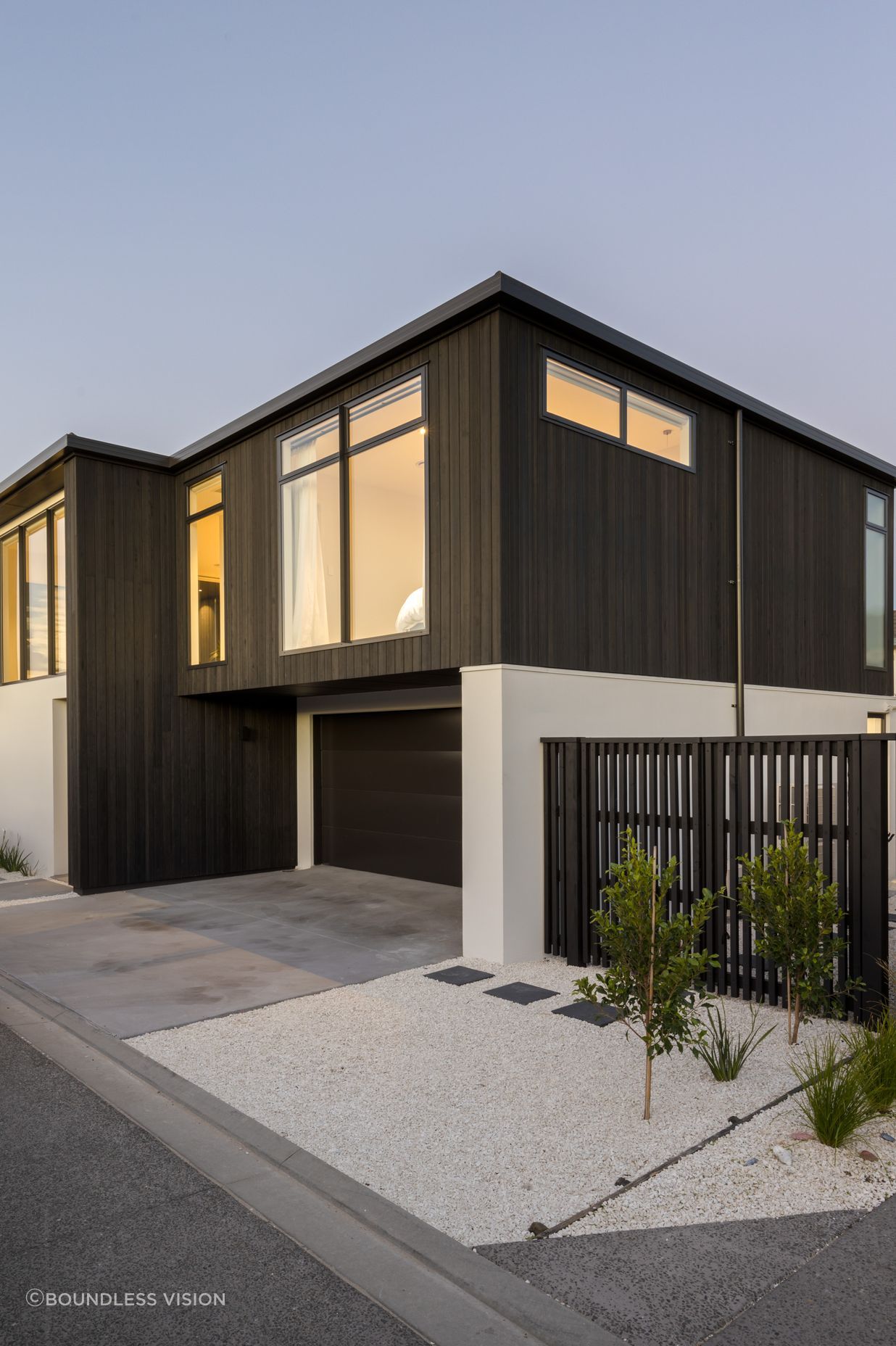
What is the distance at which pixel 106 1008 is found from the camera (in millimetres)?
5676

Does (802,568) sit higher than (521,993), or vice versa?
(802,568)

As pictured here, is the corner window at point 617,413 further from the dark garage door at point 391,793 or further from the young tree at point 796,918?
the young tree at point 796,918

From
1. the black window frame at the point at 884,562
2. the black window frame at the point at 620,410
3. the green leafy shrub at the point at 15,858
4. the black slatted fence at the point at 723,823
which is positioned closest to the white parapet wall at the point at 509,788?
the black slatted fence at the point at 723,823

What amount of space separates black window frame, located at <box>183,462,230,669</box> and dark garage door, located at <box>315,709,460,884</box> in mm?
2005

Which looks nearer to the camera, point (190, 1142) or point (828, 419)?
point (190, 1142)

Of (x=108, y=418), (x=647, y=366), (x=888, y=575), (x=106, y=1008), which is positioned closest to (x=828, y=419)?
(x=108, y=418)

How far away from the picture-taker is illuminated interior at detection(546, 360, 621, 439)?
7.54 m

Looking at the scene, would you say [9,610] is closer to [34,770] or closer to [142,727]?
[34,770]

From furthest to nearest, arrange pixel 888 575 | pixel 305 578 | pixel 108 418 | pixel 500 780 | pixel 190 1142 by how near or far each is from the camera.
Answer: pixel 108 418 < pixel 888 575 < pixel 305 578 < pixel 500 780 < pixel 190 1142

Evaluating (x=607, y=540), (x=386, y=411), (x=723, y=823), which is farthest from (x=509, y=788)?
(x=386, y=411)

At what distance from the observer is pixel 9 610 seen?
500 inches

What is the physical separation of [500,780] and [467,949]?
4.59 feet

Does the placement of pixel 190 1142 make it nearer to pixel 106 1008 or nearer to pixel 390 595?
pixel 106 1008

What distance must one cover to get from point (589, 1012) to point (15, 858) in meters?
9.15
